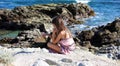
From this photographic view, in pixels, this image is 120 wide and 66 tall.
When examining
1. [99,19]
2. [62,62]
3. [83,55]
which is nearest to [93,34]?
[83,55]

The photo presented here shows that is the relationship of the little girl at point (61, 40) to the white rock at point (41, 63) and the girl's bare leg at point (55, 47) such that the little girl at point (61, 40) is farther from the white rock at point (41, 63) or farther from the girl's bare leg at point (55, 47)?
the white rock at point (41, 63)

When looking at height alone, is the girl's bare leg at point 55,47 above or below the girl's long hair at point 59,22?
below

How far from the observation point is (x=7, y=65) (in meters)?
10.6

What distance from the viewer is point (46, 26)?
33812mm

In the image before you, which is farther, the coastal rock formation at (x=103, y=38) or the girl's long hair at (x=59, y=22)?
the coastal rock formation at (x=103, y=38)

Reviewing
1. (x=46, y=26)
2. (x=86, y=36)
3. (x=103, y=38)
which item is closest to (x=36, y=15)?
(x=46, y=26)

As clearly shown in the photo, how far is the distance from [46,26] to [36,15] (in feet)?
25.6

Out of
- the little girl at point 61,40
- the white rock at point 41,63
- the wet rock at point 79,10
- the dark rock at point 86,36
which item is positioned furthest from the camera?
the wet rock at point 79,10

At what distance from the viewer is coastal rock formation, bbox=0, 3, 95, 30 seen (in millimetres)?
38312

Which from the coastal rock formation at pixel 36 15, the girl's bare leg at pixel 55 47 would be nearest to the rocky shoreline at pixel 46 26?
the coastal rock formation at pixel 36 15

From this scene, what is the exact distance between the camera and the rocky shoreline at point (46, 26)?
23322 mm

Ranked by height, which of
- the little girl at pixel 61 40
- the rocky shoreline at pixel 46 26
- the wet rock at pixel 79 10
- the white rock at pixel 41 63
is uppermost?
the little girl at pixel 61 40

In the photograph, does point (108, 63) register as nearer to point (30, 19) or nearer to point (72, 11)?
point (30, 19)

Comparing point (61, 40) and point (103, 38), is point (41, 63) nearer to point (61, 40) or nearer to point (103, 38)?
point (61, 40)
